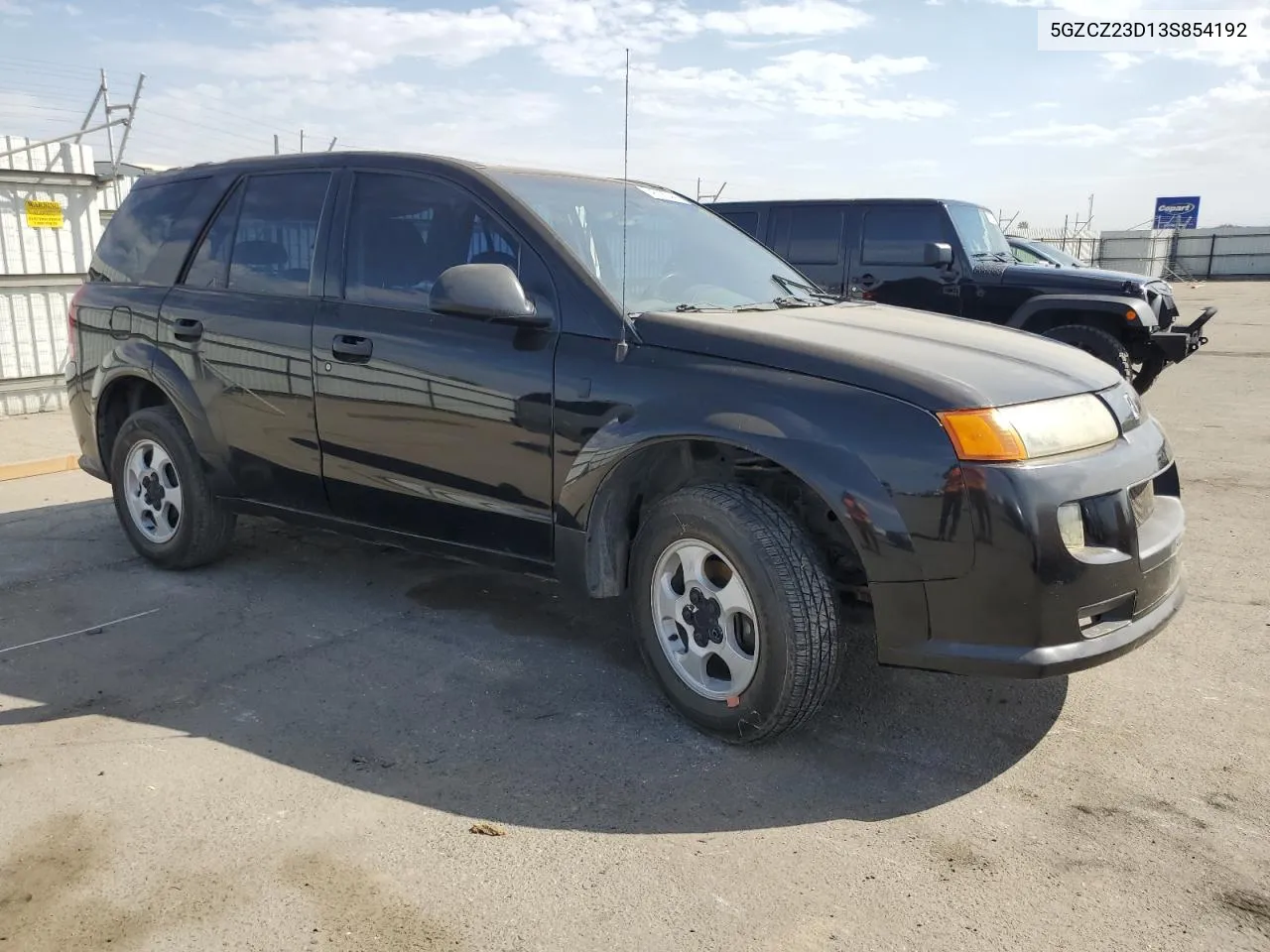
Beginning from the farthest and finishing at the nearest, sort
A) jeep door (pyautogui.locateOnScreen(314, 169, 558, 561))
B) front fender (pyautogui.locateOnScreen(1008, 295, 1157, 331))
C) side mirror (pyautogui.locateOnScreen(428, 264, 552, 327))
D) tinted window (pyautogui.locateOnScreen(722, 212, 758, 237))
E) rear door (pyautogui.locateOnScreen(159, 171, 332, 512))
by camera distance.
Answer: tinted window (pyautogui.locateOnScreen(722, 212, 758, 237)) → front fender (pyautogui.locateOnScreen(1008, 295, 1157, 331)) → rear door (pyautogui.locateOnScreen(159, 171, 332, 512)) → jeep door (pyautogui.locateOnScreen(314, 169, 558, 561)) → side mirror (pyautogui.locateOnScreen(428, 264, 552, 327))

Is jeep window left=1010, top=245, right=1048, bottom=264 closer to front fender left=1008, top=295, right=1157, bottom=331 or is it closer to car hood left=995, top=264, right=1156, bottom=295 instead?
car hood left=995, top=264, right=1156, bottom=295

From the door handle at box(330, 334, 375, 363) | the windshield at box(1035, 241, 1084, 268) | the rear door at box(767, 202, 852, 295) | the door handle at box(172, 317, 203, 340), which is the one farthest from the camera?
the windshield at box(1035, 241, 1084, 268)

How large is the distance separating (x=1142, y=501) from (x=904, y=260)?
6.85 m

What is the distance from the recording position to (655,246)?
13.4ft

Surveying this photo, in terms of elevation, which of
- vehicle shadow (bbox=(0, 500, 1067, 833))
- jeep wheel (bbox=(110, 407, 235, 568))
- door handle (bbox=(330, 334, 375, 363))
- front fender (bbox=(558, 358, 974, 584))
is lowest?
vehicle shadow (bbox=(0, 500, 1067, 833))

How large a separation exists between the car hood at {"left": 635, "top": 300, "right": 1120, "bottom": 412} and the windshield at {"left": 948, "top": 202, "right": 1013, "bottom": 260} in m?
6.19

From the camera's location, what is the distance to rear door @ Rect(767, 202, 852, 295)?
9.77 meters

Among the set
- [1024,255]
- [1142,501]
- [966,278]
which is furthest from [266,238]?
[1024,255]

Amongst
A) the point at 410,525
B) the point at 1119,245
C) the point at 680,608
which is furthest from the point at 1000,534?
the point at 1119,245

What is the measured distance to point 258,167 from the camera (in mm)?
4641

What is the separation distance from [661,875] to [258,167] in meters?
3.65

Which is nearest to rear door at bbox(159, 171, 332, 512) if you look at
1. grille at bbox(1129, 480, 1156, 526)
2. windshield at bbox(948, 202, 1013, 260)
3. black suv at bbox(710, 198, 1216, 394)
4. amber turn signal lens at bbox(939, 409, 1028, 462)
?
amber turn signal lens at bbox(939, 409, 1028, 462)

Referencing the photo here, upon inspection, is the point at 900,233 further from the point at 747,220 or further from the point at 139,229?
the point at 139,229

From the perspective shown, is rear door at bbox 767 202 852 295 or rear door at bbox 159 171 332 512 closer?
rear door at bbox 159 171 332 512
